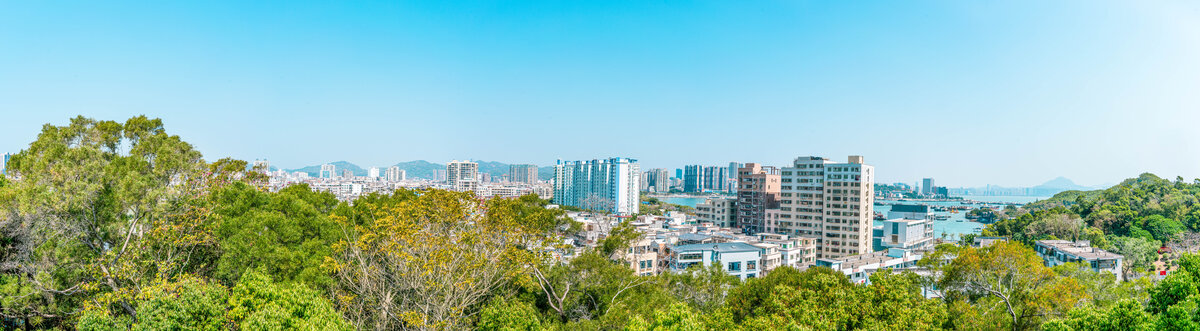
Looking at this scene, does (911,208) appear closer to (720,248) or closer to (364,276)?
(720,248)

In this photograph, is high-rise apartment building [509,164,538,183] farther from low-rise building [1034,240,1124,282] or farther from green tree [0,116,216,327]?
green tree [0,116,216,327]

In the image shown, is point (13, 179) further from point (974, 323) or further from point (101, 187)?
point (974, 323)

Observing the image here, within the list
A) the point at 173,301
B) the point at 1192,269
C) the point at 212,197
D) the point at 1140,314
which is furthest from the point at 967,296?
the point at 212,197

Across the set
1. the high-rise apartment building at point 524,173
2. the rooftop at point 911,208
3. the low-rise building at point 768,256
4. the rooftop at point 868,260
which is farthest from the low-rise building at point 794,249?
the high-rise apartment building at point 524,173

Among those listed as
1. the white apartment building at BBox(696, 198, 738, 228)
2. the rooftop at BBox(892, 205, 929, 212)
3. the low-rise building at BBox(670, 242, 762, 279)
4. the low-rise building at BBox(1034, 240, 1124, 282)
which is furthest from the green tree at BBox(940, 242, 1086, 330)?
the rooftop at BBox(892, 205, 929, 212)

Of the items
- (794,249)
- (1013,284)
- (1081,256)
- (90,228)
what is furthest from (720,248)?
(90,228)

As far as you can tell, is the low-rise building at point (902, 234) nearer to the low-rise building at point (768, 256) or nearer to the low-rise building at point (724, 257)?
the low-rise building at point (768, 256)

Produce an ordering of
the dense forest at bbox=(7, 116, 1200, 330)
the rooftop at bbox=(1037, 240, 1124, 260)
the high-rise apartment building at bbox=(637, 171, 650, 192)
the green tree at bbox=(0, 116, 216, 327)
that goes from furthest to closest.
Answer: the high-rise apartment building at bbox=(637, 171, 650, 192), the rooftop at bbox=(1037, 240, 1124, 260), the green tree at bbox=(0, 116, 216, 327), the dense forest at bbox=(7, 116, 1200, 330)
